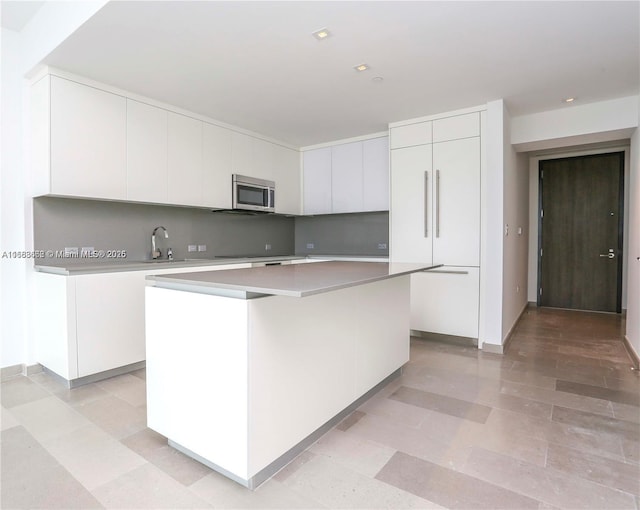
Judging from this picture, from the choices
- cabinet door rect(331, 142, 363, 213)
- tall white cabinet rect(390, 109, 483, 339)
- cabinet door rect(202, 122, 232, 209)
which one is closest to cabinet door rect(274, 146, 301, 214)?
cabinet door rect(331, 142, 363, 213)

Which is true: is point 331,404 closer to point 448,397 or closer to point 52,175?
point 448,397

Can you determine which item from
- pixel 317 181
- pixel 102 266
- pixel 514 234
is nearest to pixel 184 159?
pixel 102 266

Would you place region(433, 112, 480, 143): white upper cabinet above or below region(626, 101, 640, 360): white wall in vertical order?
above

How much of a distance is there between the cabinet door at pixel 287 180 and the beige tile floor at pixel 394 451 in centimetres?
287

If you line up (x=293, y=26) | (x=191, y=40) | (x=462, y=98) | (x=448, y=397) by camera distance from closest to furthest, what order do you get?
1. (x=293, y=26)
2. (x=191, y=40)
3. (x=448, y=397)
4. (x=462, y=98)

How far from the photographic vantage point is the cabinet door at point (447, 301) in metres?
3.84

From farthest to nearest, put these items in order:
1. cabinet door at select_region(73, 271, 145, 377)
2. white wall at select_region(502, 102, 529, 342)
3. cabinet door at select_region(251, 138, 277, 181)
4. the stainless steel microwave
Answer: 1. cabinet door at select_region(251, 138, 277, 181)
2. the stainless steel microwave
3. white wall at select_region(502, 102, 529, 342)
4. cabinet door at select_region(73, 271, 145, 377)

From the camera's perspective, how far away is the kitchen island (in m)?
1.56

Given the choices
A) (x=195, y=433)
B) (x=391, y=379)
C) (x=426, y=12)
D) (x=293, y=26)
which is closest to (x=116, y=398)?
(x=195, y=433)

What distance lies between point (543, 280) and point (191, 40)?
6053 millimetres

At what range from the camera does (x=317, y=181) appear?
5.24 meters

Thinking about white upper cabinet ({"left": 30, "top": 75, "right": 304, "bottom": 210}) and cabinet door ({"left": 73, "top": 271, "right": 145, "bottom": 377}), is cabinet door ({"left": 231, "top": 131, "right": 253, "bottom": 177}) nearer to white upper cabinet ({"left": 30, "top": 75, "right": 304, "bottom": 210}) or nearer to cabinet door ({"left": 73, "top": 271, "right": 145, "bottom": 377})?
white upper cabinet ({"left": 30, "top": 75, "right": 304, "bottom": 210})

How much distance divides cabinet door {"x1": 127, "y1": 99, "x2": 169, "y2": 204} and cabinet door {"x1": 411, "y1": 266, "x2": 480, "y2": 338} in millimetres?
2809

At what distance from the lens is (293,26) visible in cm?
228
